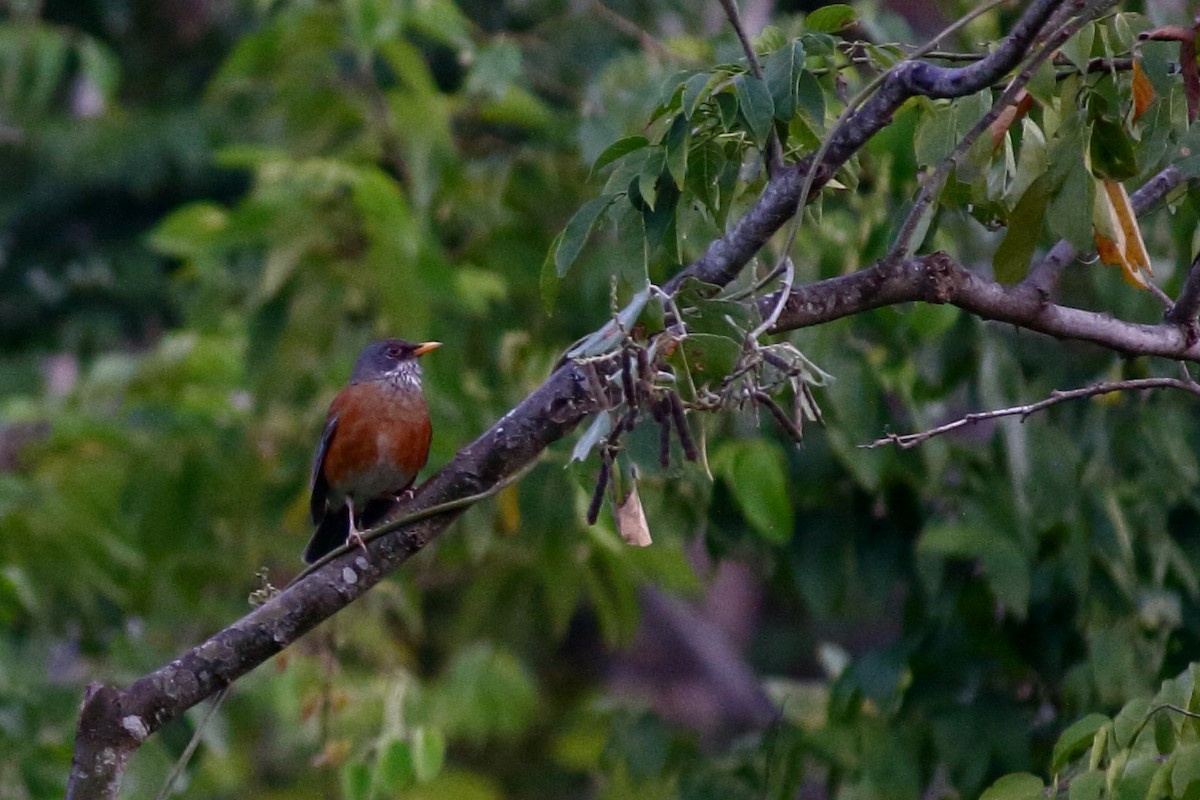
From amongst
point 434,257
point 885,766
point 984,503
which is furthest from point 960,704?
point 434,257

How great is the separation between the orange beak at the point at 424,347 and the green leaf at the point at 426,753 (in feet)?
4.88

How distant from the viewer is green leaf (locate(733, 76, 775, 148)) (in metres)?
2.76

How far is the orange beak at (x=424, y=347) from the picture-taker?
5.59 m

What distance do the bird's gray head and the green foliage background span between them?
0.11 meters

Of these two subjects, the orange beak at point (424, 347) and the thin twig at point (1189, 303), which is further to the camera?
the orange beak at point (424, 347)

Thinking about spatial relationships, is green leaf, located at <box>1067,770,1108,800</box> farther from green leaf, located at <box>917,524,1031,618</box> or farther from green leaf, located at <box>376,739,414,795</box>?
green leaf, located at <box>376,739,414,795</box>

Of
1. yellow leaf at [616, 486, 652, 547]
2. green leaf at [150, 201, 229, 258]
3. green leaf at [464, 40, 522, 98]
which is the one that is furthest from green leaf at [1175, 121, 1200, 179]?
→ green leaf at [150, 201, 229, 258]

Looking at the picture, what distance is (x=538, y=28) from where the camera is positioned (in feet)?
24.1

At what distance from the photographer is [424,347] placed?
5609mm

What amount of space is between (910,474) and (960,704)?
2.60 feet

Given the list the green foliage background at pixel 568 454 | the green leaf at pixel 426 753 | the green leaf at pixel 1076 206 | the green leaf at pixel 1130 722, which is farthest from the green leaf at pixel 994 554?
the green leaf at pixel 1076 206

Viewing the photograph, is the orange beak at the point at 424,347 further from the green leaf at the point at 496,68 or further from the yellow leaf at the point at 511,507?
the green leaf at the point at 496,68

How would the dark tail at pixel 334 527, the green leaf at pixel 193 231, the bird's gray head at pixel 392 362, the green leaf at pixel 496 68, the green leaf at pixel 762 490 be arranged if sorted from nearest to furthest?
the green leaf at pixel 762 490 < the green leaf at pixel 496 68 < the dark tail at pixel 334 527 < the bird's gray head at pixel 392 362 < the green leaf at pixel 193 231

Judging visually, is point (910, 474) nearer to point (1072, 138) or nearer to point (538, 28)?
point (1072, 138)
